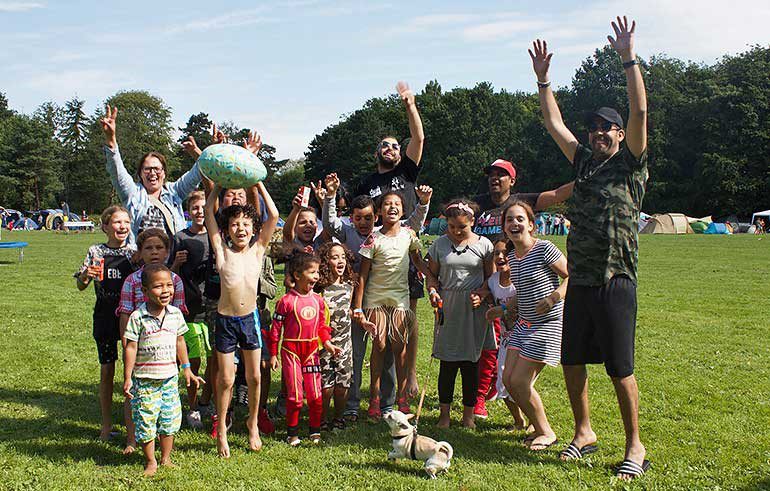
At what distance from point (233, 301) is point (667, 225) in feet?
157

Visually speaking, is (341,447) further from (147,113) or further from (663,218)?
(147,113)

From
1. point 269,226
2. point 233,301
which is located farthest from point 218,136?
point 233,301

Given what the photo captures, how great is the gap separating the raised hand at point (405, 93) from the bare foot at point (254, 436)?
3044 millimetres

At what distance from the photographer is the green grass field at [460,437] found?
4559 millimetres

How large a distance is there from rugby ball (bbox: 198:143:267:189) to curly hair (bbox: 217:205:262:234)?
0.83ft

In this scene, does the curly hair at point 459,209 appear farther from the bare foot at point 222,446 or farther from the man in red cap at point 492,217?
the bare foot at point 222,446

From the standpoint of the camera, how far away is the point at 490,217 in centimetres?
608

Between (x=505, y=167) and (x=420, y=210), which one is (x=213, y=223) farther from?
(x=505, y=167)

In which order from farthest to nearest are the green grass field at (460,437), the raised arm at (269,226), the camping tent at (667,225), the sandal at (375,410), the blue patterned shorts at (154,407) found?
1. the camping tent at (667,225)
2. the sandal at (375,410)
3. the raised arm at (269,226)
4. the blue patterned shorts at (154,407)
5. the green grass field at (460,437)

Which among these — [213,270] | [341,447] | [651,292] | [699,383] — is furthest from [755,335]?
[213,270]

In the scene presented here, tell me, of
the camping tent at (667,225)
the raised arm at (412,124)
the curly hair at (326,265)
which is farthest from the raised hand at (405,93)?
the camping tent at (667,225)

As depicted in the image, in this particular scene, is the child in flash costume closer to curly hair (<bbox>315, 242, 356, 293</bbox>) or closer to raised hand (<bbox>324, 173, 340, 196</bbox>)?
curly hair (<bbox>315, 242, 356, 293</bbox>)

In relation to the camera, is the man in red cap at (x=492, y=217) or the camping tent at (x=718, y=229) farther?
the camping tent at (x=718, y=229)

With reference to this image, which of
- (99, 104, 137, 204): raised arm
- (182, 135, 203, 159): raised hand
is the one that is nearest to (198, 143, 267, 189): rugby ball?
(182, 135, 203, 159): raised hand
